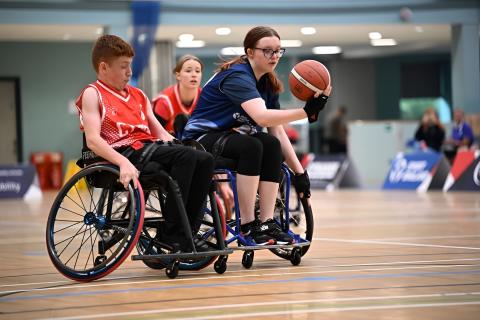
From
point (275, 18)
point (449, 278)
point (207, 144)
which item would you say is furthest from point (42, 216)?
point (275, 18)

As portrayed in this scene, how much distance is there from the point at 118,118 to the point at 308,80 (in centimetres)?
108

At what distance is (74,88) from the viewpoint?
1051 inches

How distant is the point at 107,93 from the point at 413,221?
16.8 ft

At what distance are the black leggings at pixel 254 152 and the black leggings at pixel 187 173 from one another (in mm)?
327

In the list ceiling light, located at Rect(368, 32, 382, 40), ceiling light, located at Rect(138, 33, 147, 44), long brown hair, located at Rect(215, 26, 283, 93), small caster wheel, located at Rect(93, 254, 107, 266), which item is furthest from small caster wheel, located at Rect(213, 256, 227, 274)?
ceiling light, located at Rect(368, 32, 382, 40)

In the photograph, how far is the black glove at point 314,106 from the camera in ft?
18.4

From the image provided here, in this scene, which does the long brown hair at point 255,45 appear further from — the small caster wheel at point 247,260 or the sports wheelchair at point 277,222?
the small caster wheel at point 247,260

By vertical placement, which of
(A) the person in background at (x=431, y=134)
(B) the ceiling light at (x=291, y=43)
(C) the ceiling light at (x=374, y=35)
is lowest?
(A) the person in background at (x=431, y=134)

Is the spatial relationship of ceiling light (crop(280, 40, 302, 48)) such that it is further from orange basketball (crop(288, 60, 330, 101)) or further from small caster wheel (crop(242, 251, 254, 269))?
orange basketball (crop(288, 60, 330, 101))

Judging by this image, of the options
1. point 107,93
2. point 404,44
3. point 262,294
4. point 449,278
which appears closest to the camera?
point 262,294

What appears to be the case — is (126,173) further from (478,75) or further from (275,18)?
(478,75)

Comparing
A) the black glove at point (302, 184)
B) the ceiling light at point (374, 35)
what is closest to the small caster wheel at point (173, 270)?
the black glove at point (302, 184)

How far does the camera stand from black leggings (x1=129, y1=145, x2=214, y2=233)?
5.57 m

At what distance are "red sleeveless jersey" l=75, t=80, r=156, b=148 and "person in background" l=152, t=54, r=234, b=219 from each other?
295cm
